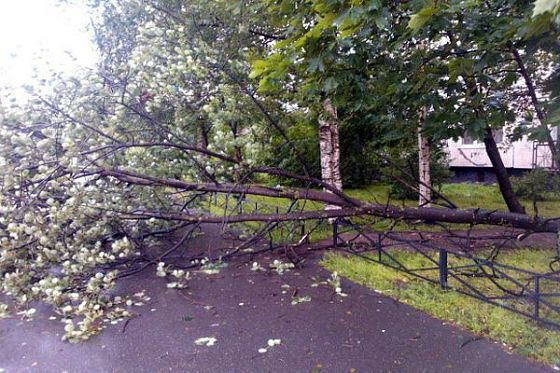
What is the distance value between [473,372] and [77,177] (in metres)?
4.25

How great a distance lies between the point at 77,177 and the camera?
16.0 ft

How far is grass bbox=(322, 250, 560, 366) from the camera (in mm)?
4027

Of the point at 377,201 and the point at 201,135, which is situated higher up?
the point at 201,135

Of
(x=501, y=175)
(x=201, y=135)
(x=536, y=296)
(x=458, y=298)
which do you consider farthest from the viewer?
(x=501, y=175)

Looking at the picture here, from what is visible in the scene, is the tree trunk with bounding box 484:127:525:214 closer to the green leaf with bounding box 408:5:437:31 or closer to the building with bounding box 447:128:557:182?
the green leaf with bounding box 408:5:437:31

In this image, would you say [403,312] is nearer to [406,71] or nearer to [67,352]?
[406,71]

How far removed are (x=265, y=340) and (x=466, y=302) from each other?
234 cm

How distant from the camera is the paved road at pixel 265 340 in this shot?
387 cm

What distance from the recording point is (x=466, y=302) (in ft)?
16.6

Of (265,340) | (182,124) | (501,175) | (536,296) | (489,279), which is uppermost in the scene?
(182,124)

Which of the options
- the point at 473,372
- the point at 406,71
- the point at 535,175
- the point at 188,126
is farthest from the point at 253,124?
the point at 535,175

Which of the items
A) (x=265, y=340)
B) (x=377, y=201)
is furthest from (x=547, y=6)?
(x=377, y=201)

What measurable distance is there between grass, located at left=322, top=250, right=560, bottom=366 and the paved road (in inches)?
7.4

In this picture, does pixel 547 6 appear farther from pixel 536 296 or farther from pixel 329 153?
pixel 329 153
